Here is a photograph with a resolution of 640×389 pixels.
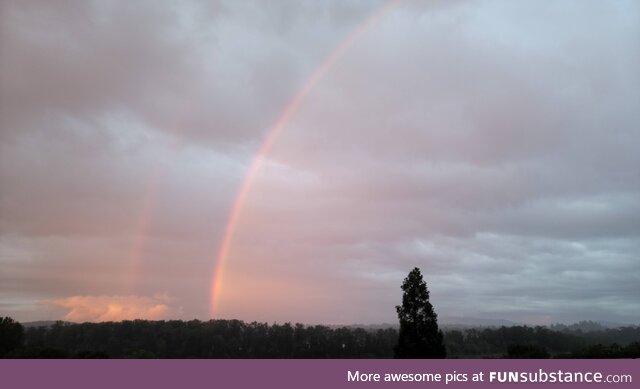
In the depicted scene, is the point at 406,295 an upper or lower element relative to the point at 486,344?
upper

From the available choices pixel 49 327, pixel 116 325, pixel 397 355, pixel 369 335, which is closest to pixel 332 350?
pixel 369 335

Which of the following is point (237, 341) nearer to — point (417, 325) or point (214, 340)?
point (214, 340)

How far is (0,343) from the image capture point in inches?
4520

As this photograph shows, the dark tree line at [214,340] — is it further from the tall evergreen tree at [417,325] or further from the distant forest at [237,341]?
the tall evergreen tree at [417,325]

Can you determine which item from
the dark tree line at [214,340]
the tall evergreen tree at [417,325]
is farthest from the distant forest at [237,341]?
the tall evergreen tree at [417,325]

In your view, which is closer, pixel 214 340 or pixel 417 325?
pixel 417 325

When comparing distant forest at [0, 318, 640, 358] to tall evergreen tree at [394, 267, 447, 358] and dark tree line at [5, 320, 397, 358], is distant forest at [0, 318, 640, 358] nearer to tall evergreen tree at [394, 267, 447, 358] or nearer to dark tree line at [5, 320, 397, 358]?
dark tree line at [5, 320, 397, 358]

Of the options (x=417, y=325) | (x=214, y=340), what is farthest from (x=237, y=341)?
(x=417, y=325)

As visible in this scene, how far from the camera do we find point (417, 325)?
47094 millimetres

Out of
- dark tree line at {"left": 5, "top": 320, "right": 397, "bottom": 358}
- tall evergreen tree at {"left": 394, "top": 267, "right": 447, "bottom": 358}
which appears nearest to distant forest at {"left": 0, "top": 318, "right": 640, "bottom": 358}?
dark tree line at {"left": 5, "top": 320, "right": 397, "bottom": 358}

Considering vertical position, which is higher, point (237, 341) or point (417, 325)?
point (417, 325)
